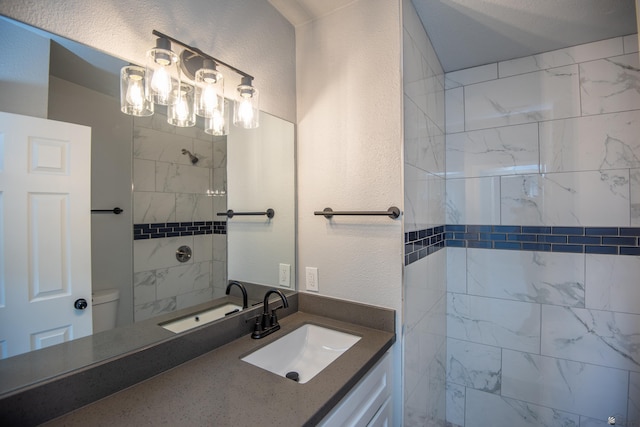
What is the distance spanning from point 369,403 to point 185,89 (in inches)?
53.6

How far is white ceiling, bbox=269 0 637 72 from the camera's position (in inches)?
52.6

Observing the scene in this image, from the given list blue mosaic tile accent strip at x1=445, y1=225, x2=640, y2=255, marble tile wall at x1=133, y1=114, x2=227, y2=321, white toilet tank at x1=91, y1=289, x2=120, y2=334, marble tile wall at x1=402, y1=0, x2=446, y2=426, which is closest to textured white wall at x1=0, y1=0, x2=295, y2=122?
marble tile wall at x1=133, y1=114, x2=227, y2=321

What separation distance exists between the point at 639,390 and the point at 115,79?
8.89 ft

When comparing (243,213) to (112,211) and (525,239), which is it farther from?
(525,239)

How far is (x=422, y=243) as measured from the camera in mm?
1490

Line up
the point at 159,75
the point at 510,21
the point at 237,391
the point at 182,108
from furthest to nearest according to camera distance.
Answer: the point at 510,21 < the point at 182,108 < the point at 159,75 < the point at 237,391

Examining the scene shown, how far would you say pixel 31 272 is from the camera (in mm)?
734

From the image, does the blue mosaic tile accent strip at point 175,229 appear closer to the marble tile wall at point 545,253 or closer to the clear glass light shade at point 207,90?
the clear glass light shade at point 207,90

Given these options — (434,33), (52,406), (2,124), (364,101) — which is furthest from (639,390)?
(2,124)

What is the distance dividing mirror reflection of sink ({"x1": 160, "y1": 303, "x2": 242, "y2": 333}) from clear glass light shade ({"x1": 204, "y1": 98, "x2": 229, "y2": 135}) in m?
0.74

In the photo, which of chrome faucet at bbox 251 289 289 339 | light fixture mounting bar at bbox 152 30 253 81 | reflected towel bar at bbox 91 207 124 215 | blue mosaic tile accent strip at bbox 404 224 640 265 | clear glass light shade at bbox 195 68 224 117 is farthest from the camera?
blue mosaic tile accent strip at bbox 404 224 640 265

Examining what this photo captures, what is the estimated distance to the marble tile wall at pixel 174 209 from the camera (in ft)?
3.24

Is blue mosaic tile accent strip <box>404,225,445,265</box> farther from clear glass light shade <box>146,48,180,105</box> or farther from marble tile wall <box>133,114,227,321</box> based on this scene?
clear glass light shade <box>146,48,180,105</box>

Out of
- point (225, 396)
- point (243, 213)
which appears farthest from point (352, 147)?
point (225, 396)
